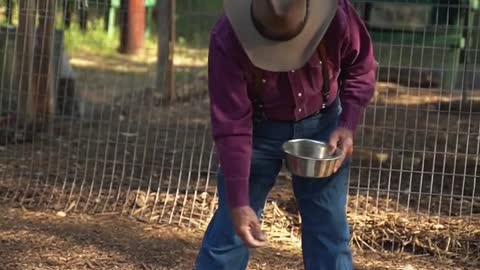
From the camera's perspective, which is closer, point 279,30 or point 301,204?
point 279,30

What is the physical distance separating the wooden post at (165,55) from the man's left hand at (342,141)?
411cm

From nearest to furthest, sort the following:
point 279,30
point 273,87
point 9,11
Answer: point 279,30
point 273,87
point 9,11

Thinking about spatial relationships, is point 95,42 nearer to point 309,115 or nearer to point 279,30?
point 309,115

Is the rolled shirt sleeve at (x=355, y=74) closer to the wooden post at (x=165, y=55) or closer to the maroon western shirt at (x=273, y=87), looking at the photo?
the maroon western shirt at (x=273, y=87)

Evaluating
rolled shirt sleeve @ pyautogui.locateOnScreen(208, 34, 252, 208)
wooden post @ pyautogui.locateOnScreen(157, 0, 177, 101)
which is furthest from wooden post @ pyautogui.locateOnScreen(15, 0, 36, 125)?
rolled shirt sleeve @ pyautogui.locateOnScreen(208, 34, 252, 208)

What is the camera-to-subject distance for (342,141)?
2920 mm

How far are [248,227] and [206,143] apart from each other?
3.55 m

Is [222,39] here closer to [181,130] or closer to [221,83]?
[221,83]

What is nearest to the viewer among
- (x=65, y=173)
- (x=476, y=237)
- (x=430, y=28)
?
(x=476, y=237)

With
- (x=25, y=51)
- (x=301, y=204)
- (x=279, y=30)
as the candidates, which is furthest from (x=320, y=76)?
(x=25, y=51)

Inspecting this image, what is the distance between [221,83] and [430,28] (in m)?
2.73

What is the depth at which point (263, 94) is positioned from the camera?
2893mm

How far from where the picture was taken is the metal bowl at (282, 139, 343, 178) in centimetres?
277

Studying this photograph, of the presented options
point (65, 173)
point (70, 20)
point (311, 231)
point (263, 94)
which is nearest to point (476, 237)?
point (311, 231)
